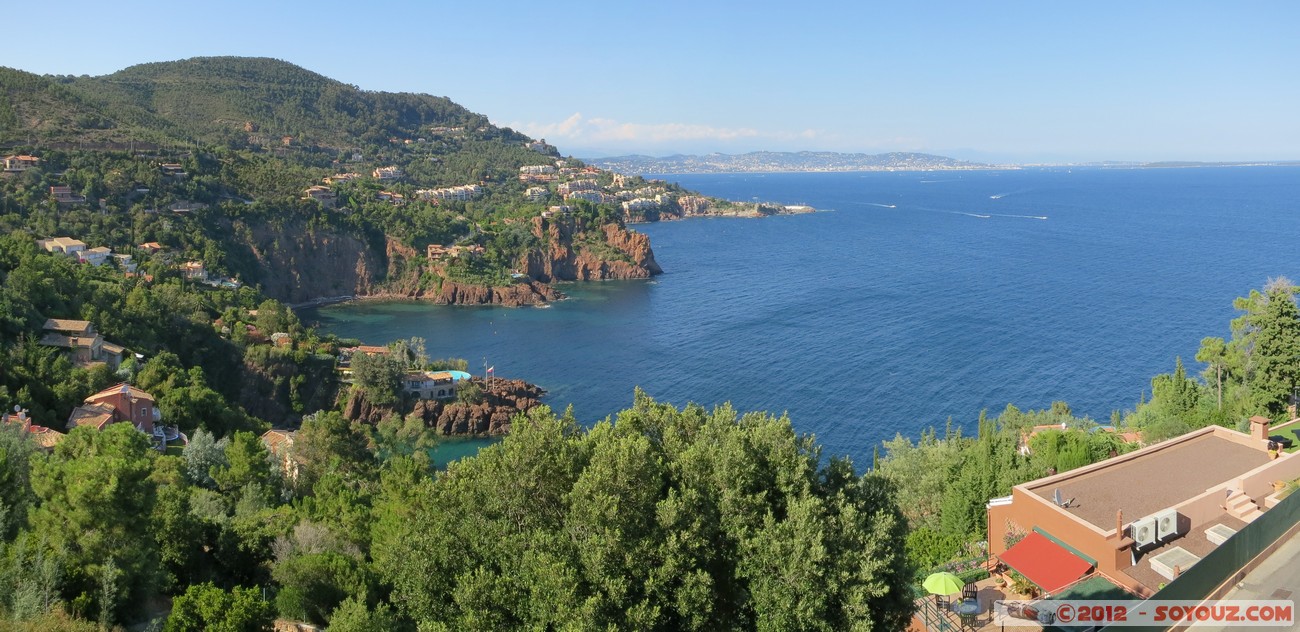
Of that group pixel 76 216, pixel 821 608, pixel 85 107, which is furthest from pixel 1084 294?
pixel 85 107

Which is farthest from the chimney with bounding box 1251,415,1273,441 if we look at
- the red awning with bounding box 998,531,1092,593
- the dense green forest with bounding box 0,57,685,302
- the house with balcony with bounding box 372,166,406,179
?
the house with balcony with bounding box 372,166,406,179

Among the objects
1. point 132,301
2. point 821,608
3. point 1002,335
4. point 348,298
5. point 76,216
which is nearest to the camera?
point 821,608

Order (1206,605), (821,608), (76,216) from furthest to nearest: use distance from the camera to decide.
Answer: (76,216), (1206,605), (821,608)

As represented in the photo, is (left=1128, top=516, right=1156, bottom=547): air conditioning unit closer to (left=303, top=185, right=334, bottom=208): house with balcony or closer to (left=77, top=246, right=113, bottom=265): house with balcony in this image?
(left=77, top=246, right=113, bottom=265): house with balcony

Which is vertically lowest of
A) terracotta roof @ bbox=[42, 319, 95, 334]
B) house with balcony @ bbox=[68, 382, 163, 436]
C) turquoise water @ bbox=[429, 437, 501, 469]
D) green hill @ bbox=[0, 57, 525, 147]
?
turquoise water @ bbox=[429, 437, 501, 469]

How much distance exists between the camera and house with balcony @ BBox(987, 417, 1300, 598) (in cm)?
1268

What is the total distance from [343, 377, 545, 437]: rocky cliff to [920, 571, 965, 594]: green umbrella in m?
28.6

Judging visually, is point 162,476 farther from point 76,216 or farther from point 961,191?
point 961,191

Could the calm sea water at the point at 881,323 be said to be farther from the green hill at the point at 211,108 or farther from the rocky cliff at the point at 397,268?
the green hill at the point at 211,108

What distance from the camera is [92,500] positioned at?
406 inches

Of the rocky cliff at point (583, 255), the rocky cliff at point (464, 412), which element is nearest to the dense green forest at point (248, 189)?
the rocky cliff at point (583, 255)

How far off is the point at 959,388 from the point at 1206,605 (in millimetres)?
30175

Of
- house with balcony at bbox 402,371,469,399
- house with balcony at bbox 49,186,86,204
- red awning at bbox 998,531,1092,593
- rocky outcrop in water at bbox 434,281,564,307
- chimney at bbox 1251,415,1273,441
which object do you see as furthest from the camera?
rocky outcrop in water at bbox 434,281,564,307

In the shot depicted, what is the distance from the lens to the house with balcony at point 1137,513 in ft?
41.6
